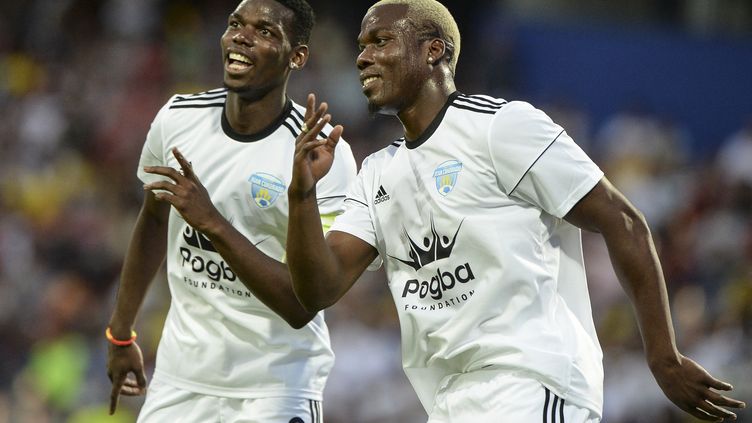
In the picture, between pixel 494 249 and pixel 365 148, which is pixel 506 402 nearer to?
pixel 494 249

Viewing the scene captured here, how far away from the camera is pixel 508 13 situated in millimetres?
14469

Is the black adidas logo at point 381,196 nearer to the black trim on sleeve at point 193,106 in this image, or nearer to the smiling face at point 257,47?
the smiling face at point 257,47

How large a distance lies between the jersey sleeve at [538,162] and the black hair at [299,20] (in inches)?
51.5

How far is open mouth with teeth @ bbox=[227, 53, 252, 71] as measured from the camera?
516 centimetres

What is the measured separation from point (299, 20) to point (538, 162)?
1535mm

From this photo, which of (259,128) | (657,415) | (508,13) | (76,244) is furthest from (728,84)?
(259,128)

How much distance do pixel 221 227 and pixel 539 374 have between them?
1283 mm

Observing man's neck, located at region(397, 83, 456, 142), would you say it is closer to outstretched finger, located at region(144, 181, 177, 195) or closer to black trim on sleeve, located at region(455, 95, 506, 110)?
black trim on sleeve, located at region(455, 95, 506, 110)

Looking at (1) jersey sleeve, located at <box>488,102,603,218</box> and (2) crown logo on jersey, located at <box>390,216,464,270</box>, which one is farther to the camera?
(2) crown logo on jersey, located at <box>390,216,464,270</box>

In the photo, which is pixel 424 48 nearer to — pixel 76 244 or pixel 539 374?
pixel 539 374

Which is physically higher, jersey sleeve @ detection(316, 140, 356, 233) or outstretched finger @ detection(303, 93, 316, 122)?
outstretched finger @ detection(303, 93, 316, 122)

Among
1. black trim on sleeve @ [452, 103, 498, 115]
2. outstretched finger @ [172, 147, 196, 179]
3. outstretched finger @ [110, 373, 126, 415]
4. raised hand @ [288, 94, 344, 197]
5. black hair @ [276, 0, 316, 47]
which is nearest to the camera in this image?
raised hand @ [288, 94, 344, 197]

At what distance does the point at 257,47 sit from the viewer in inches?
204

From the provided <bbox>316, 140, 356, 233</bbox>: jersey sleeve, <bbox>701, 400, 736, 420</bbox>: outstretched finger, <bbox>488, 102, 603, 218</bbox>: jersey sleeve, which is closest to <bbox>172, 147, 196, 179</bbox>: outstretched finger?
<bbox>316, 140, 356, 233</bbox>: jersey sleeve
